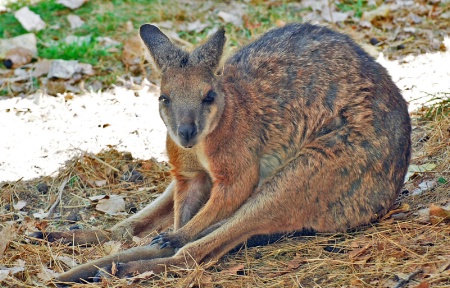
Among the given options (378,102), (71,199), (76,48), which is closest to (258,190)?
(378,102)

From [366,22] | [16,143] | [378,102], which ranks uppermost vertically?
[378,102]

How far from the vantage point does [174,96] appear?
4539 millimetres

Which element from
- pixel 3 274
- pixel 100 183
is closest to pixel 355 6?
pixel 100 183

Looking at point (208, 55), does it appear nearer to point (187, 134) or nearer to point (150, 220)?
point (187, 134)

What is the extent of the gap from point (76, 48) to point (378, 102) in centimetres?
491

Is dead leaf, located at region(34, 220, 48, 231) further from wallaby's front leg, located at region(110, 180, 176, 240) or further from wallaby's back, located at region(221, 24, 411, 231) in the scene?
wallaby's back, located at region(221, 24, 411, 231)

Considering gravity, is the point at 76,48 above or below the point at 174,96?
below

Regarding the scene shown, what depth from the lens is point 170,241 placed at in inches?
182

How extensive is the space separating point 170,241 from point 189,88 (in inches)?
41.5

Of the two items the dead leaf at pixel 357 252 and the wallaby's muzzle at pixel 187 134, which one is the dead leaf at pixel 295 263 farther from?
the wallaby's muzzle at pixel 187 134

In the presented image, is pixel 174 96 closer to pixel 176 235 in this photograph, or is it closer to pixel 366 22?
pixel 176 235

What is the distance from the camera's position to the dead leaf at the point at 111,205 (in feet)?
18.7

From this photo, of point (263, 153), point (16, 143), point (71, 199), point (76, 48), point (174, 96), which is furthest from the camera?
point (76, 48)

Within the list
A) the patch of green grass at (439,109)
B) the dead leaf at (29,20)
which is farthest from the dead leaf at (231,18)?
the patch of green grass at (439,109)
